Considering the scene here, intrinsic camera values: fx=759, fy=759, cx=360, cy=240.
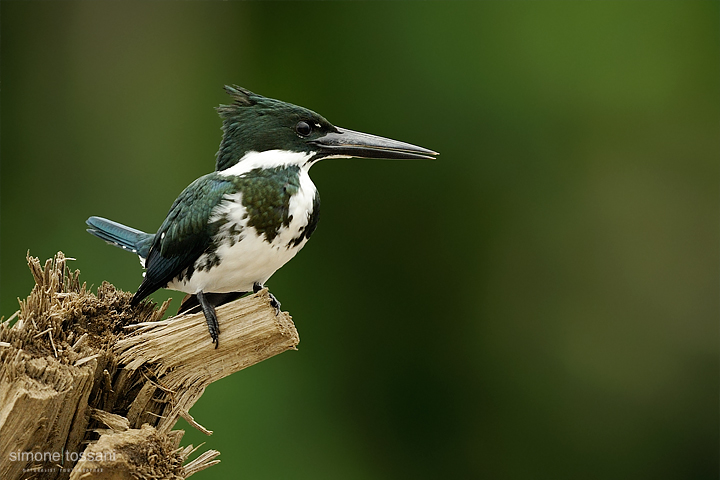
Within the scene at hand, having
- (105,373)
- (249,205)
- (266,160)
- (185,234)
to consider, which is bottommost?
(105,373)

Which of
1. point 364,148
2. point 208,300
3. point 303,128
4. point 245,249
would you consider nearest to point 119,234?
point 208,300

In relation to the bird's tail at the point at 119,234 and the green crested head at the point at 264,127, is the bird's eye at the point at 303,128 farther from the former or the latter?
the bird's tail at the point at 119,234

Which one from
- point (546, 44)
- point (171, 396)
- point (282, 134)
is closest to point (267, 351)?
point (171, 396)

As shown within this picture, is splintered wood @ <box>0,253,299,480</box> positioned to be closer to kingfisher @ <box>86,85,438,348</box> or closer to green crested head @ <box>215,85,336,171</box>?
kingfisher @ <box>86,85,438,348</box>

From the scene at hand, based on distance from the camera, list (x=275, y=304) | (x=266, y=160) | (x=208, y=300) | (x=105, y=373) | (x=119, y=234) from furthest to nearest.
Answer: (x=119, y=234) → (x=208, y=300) → (x=266, y=160) → (x=275, y=304) → (x=105, y=373)

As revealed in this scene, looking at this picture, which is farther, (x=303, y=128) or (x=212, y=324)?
(x=303, y=128)

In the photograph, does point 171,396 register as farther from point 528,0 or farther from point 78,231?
point 528,0

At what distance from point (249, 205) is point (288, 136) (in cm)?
24

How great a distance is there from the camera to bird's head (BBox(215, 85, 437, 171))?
2.04m

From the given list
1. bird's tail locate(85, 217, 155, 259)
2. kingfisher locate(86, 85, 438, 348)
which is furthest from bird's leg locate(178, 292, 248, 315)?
bird's tail locate(85, 217, 155, 259)

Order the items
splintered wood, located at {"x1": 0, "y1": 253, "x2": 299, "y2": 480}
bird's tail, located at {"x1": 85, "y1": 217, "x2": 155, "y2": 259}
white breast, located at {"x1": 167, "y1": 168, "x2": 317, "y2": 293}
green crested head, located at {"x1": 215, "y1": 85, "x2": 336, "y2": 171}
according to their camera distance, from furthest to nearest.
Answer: bird's tail, located at {"x1": 85, "y1": 217, "x2": 155, "y2": 259} < green crested head, located at {"x1": 215, "y1": 85, "x2": 336, "y2": 171} < white breast, located at {"x1": 167, "y1": 168, "x2": 317, "y2": 293} < splintered wood, located at {"x1": 0, "y1": 253, "x2": 299, "y2": 480}

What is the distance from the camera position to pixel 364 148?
2.07 metres

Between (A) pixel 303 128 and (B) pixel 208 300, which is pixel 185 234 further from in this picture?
(A) pixel 303 128

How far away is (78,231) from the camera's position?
3.81m
